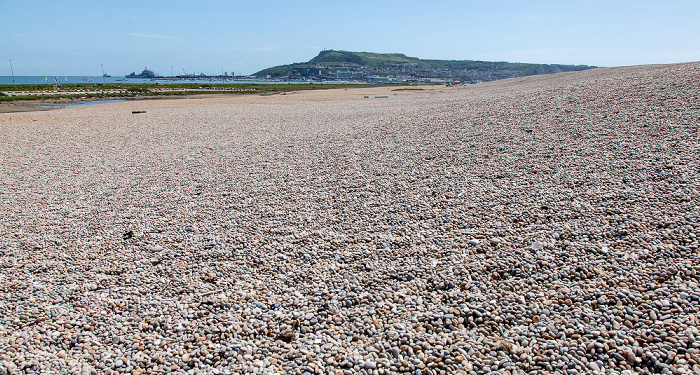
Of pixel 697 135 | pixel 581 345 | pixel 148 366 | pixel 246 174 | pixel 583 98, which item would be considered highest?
pixel 583 98

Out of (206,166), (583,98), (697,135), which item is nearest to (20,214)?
(206,166)

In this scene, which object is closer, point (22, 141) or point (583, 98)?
point (583, 98)

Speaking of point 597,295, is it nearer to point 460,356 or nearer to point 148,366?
point 460,356

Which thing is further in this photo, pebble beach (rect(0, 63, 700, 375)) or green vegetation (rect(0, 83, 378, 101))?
green vegetation (rect(0, 83, 378, 101))

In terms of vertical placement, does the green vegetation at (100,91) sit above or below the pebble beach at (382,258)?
above

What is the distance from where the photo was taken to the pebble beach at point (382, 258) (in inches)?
Answer: 146

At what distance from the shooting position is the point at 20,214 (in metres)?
7.90

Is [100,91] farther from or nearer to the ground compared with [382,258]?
farther from the ground

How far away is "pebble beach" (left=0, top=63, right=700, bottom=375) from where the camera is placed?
12.2 ft

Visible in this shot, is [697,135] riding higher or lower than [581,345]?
higher

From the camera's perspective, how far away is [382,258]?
17.6 ft

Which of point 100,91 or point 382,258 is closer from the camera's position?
point 382,258

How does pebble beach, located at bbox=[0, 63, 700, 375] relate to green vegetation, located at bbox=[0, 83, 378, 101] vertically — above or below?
below

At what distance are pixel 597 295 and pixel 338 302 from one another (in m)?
2.63
